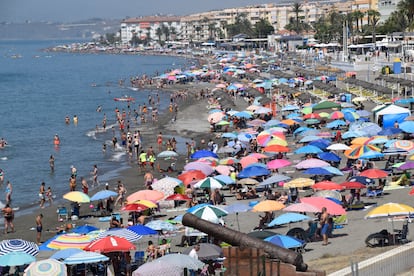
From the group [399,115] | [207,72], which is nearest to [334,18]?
[207,72]

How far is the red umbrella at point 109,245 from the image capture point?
575 inches

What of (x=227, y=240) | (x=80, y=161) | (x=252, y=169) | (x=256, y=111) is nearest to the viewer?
(x=227, y=240)

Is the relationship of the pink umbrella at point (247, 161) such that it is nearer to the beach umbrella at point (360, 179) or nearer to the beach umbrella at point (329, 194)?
the beach umbrella at point (360, 179)

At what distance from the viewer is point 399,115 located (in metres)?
30.2

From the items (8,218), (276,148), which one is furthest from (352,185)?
(8,218)

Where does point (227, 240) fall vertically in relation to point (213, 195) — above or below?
above

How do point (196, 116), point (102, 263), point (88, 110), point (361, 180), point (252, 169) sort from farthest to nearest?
point (88, 110)
point (196, 116)
point (252, 169)
point (361, 180)
point (102, 263)

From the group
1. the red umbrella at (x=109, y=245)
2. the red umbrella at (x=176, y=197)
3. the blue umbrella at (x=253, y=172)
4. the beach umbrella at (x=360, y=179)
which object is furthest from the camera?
the blue umbrella at (x=253, y=172)

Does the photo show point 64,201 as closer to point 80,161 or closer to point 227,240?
point 80,161

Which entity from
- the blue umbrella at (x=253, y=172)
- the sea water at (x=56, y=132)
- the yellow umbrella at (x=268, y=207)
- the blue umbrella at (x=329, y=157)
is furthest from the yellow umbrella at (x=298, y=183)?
the sea water at (x=56, y=132)

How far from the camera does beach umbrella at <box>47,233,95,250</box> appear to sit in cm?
1541

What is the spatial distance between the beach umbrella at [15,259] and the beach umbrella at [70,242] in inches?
30.4

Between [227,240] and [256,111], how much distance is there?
28267mm

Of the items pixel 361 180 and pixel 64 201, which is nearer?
pixel 361 180
